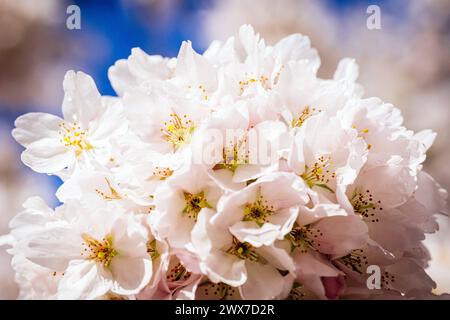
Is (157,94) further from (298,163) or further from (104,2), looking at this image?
(104,2)

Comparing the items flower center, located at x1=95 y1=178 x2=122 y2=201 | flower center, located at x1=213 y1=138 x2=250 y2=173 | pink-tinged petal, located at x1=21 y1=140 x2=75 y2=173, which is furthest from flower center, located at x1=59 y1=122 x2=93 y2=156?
flower center, located at x1=213 y1=138 x2=250 y2=173

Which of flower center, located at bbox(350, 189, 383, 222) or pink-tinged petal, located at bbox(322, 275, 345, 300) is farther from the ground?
flower center, located at bbox(350, 189, 383, 222)

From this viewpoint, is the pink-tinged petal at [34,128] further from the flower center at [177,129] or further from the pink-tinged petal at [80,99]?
the flower center at [177,129]

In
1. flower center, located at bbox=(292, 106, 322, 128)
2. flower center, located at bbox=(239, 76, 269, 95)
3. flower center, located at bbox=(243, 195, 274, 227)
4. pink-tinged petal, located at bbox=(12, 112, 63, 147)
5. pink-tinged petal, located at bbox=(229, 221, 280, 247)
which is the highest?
flower center, located at bbox=(239, 76, 269, 95)

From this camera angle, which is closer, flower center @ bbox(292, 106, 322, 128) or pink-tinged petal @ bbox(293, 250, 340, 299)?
pink-tinged petal @ bbox(293, 250, 340, 299)

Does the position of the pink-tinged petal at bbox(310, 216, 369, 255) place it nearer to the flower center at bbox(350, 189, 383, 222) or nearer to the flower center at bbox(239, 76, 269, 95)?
the flower center at bbox(350, 189, 383, 222)

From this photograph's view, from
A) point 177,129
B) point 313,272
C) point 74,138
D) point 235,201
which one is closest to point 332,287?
point 313,272

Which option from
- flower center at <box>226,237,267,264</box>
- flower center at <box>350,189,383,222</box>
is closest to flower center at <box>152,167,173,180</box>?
flower center at <box>226,237,267,264</box>

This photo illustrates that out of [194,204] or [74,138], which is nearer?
[194,204]

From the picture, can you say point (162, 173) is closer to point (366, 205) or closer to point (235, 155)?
point (235, 155)
